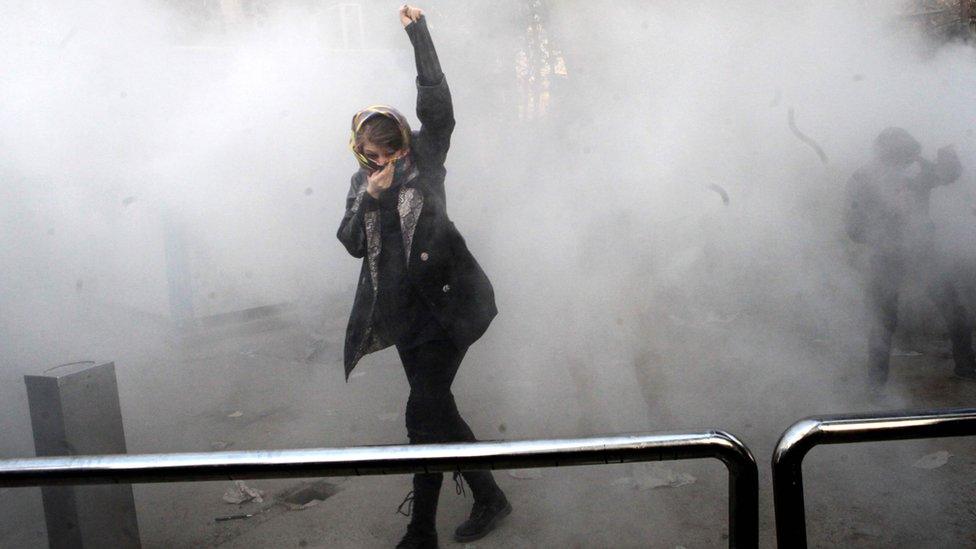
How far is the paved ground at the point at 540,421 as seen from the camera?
2.42m

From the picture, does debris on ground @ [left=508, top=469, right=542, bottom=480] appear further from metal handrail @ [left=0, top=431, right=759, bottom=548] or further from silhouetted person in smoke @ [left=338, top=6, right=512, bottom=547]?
metal handrail @ [left=0, top=431, right=759, bottom=548]

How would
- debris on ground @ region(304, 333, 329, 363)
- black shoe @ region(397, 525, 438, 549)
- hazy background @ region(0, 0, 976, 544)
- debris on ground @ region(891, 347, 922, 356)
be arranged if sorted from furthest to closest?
debris on ground @ region(304, 333, 329, 363) → debris on ground @ region(891, 347, 922, 356) → hazy background @ region(0, 0, 976, 544) → black shoe @ region(397, 525, 438, 549)

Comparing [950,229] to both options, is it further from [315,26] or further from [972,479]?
[315,26]

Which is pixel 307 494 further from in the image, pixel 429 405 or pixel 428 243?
pixel 428 243

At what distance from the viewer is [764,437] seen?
3094mm

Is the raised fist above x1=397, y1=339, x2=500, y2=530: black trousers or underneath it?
above

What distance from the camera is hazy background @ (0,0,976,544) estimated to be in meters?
3.89

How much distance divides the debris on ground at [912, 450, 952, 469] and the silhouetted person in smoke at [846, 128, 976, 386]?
2.12 ft

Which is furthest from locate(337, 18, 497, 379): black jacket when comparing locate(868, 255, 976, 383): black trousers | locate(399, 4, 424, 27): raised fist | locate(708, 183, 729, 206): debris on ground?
locate(708, 183, 729, 206): debris on ground

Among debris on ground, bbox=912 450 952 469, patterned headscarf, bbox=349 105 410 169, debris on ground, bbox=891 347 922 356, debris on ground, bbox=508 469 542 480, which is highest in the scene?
patterned headscarf, bbox=349 105 410 169

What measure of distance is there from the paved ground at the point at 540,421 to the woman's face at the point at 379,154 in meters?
1.23

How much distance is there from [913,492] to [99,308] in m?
4.85

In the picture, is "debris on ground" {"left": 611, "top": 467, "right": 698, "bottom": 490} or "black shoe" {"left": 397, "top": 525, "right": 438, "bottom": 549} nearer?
"black shoe" {"left": 397, "top": 525, "right": 438, "bottom": 549}

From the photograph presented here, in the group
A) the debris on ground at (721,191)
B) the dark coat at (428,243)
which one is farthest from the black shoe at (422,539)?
the debris on ground at (721,191)
